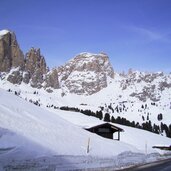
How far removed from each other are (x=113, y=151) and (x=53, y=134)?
9.67 m

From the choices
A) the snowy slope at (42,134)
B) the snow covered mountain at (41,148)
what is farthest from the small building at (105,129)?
the snowy slope at (42,134)

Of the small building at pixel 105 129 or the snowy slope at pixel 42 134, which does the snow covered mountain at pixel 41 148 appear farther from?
the small building at pixel 105 129

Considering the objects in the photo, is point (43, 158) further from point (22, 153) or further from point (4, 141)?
point (4, 141)

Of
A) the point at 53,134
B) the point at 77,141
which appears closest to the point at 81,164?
the point at 53,134

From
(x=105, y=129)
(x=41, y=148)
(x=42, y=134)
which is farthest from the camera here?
(x=105, y=129)

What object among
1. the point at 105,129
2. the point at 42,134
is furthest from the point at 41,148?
the point at 105,129

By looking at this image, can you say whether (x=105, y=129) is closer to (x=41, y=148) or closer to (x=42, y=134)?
(x=42, y=134)

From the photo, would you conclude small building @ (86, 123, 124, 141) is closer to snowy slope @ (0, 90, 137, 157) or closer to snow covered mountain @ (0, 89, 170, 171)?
snow covered mountain @ (0, 89, 170, 171)

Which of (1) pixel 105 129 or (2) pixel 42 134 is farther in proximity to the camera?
(1) pixel 105 129

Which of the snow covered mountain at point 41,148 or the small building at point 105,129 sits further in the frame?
the small building at point 105,129

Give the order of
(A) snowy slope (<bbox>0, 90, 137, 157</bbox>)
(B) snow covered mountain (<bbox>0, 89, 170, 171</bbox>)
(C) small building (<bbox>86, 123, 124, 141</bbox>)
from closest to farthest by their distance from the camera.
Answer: (B) snow covered mountain (<bbox>0, 89, 170, 171</bbox>) < (A) snowy slope (<bbox>0, 90, 137, 157</bbox>) < (C) small building (<bbox>86, 123, 124, 141</bbox>)

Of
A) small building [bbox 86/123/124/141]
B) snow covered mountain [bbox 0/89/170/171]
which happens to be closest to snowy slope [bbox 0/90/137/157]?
snow covered mountain [bbox 0/89/170/171]

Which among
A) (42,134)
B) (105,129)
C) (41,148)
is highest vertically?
(105,129)

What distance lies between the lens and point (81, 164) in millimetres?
24219
